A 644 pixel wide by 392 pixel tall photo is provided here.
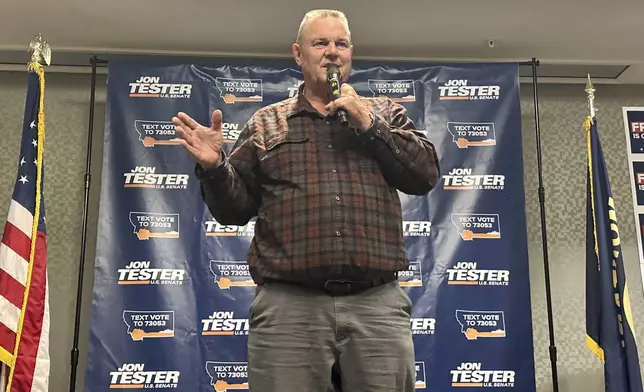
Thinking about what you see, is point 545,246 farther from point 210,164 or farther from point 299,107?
point 210,164

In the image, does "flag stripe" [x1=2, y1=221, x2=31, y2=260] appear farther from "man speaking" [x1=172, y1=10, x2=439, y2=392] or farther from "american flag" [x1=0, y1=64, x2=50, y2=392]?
"man speaking" [x1=172, y1=10, x2=439, y2=392]

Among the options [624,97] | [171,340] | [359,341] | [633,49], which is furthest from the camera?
[624,97]

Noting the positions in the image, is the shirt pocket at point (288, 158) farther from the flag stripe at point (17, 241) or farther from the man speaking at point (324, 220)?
the flag stripe at point (17, 241)

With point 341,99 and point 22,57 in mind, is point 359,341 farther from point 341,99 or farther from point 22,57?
point 22,57

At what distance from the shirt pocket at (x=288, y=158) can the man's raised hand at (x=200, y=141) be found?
0.13 m

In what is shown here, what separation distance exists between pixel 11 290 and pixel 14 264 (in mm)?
115

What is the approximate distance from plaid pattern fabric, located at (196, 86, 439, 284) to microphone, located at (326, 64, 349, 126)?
0.16 feet

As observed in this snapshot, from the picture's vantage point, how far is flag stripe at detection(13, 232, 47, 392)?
97.0 inches

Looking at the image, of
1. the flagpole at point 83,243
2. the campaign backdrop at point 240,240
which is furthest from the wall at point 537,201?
the campaign backdrop at point 240,240

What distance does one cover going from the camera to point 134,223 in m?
3.13

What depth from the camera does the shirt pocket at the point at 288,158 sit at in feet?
4.58

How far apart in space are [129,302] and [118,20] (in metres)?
1.41

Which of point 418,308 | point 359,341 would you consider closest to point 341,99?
point 359,341

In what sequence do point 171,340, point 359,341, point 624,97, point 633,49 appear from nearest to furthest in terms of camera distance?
point 359,341 → point 171,340 → point 633,49 → point 624,97
